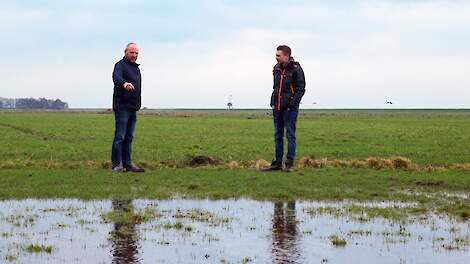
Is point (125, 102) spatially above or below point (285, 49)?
below

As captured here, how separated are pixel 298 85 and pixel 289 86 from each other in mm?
208

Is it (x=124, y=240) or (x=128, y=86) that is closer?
(x=124, y=240)

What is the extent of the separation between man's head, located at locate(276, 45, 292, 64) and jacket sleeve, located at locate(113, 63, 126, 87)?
3.25m

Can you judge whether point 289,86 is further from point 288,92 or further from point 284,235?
point 284,235

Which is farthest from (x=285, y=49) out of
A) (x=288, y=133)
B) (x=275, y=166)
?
(x=275, y=166)

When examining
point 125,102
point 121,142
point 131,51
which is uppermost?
point 131,51

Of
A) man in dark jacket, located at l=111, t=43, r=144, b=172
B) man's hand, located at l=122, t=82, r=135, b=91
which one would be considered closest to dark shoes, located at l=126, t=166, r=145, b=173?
man in dark jacket, located at l=111, t=43, r=144, b=172

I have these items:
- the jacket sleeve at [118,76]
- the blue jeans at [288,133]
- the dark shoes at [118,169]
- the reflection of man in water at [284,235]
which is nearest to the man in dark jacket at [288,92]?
the blue jeans at [288,133]

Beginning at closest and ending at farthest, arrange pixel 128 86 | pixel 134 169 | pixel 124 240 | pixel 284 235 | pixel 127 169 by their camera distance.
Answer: pixel 124 240
pixel 284 235
pixel 128 86
pixel 134 169
pixel 127 169

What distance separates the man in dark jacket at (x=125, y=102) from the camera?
13.3 m

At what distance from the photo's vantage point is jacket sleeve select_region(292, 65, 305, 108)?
13.6 meters

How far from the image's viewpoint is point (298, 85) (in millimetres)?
13602

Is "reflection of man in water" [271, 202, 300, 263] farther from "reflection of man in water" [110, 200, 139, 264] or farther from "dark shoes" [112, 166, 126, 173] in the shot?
"dark shoes" [112, 166, 126, 173]

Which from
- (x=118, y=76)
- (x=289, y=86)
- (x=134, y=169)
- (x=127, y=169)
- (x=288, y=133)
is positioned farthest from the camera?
(x=288, y=133)
